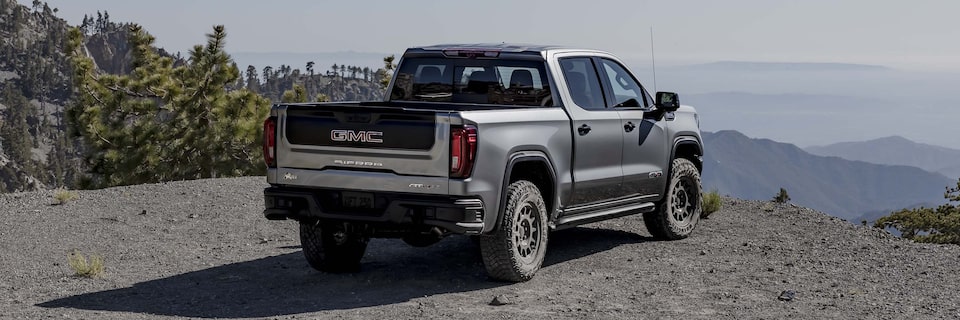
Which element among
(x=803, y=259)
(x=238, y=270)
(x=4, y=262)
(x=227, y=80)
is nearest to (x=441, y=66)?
(x=238, y=270)

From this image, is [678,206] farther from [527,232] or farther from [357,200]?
[357,200]

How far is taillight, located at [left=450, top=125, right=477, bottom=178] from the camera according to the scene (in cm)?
743

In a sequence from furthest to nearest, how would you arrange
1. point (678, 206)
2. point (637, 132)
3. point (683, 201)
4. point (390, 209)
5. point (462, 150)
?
1. point (683, 201)
2. point (678, 206)
3. point (637, 132)
4. point (390, 209)
5. point (462, 150)

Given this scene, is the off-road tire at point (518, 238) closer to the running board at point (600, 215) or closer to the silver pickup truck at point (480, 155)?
the silver pickup truck at point (480, 155)

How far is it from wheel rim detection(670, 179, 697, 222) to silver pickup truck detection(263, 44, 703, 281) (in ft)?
1.28

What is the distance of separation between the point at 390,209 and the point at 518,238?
1149mm

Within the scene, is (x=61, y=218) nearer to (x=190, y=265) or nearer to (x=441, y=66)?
(x=190, y=265)

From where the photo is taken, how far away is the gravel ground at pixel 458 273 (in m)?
7.56

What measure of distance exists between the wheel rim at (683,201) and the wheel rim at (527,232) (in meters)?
2.71

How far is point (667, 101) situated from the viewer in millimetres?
10039

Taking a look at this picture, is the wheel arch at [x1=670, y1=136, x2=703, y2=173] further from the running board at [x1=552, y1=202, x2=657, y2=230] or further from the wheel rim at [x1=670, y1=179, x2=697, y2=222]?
the running board at [x1=552, y1=202, x2=657, y2=230]

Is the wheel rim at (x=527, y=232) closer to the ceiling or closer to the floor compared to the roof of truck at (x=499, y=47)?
closer to the floor

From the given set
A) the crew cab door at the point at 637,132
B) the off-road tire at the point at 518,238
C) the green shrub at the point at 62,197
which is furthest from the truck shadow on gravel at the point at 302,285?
the green shrub at the point at 62,197

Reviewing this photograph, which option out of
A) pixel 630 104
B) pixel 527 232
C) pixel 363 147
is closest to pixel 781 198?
pixel 630 104
